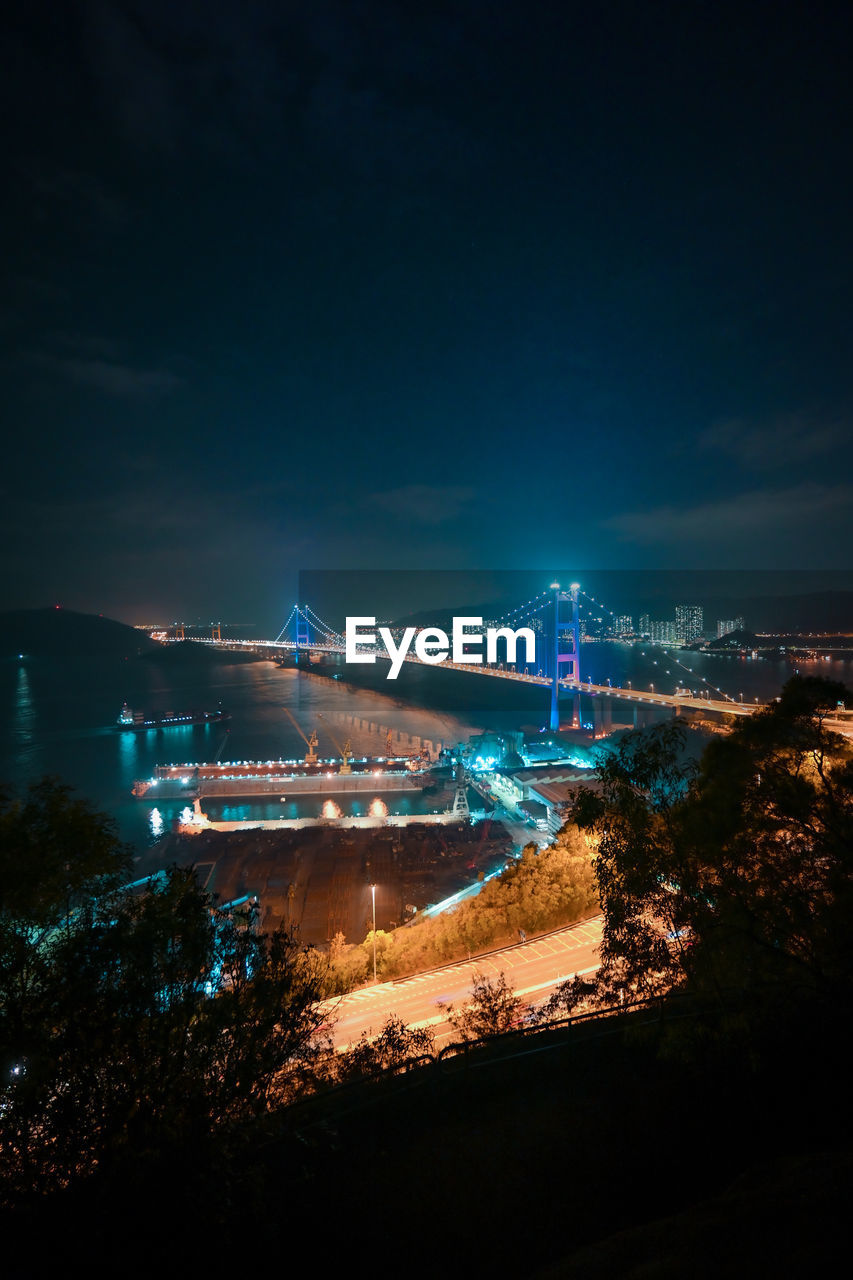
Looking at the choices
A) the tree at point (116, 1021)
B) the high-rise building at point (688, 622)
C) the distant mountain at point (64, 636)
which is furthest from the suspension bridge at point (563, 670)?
the distant mountain at point (64, 636)

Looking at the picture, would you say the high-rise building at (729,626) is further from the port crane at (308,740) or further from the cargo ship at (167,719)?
the cargo ship at (167,719)

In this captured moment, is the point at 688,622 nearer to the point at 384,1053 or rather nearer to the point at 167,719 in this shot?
the point at 167,719

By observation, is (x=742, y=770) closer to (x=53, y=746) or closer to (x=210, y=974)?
(x=210, y=974)

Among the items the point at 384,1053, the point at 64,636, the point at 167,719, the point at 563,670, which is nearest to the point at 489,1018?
the point at 384,1053

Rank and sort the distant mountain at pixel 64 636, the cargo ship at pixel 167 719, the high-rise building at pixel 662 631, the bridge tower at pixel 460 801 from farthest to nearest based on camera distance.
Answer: the distant mountain at pixel 64 636
the high-rise building at pixel 662 631
the cargo ship at pixel 167 719
the bridge tower at pixel 460 801

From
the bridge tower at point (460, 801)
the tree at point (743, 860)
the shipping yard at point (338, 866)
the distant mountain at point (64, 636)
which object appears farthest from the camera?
the distant mountain at point (64, 636)

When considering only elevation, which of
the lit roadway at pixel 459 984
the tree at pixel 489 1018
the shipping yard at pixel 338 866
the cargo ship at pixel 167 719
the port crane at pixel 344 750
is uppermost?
the tree at pixel 489 1018

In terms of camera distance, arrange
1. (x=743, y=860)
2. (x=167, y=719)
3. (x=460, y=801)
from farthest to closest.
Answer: (x=167, y=719), (x=460, y=801), (x=743, y=860)

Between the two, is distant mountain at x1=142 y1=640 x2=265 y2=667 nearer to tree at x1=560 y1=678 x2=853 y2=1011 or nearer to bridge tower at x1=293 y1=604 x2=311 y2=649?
bridge tower at x1=293 y1=604 x2=311 y2=649
